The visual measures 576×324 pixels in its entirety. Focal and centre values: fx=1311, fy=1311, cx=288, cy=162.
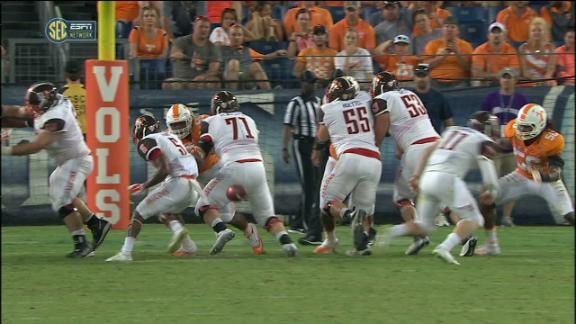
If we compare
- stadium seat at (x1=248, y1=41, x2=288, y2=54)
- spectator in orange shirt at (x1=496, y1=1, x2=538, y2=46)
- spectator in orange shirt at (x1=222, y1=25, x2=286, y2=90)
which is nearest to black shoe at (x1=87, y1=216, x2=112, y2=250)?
spectator in orange shirt at (x1=222, y1=25, x2=286, y2=90)

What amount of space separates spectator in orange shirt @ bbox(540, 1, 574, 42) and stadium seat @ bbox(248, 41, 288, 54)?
12.4 feet

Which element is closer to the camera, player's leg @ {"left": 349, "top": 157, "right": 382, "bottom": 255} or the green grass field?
the green grass field

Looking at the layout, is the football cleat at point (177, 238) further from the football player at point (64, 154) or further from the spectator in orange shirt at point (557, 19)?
the spectator in orange shirt at point (557, 19)

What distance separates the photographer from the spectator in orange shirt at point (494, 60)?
54.6 feet

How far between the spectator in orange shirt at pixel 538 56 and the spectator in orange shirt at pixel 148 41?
4547 millimetres

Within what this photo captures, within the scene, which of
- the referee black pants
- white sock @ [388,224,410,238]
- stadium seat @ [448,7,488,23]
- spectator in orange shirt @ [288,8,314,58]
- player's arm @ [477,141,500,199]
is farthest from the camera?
stadium seat @ [448,7,488,23]

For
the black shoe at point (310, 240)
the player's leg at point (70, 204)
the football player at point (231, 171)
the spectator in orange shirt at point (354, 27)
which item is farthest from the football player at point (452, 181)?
the spectator in orange shirt at point (354, 27)

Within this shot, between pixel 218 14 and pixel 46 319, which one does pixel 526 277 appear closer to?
pixel 46 319

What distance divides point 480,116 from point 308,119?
2.92 m

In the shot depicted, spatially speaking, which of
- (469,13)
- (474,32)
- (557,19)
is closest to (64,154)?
(474,32)

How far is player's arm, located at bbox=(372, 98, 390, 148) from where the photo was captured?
1270 cm

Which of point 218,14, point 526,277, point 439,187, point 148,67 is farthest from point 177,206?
point 218,14

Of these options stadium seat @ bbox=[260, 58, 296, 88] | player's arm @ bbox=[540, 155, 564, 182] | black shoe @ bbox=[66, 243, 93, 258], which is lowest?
black shoe @ bbox=[66, 243, 93, 258]

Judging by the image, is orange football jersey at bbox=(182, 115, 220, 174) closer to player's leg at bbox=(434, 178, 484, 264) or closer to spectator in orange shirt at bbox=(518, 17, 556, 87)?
player's leg at bbox=(434, 178, 484, 264)
